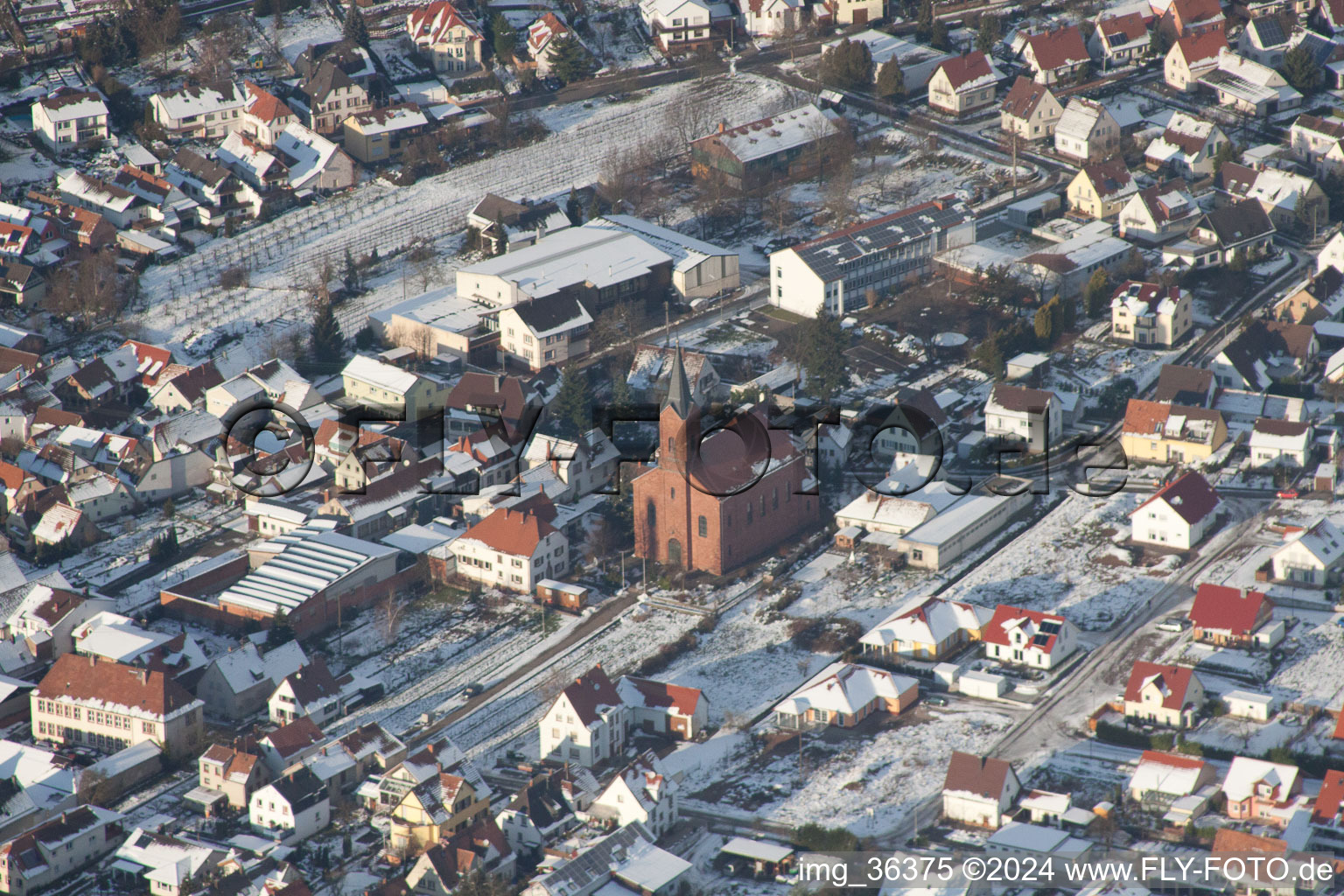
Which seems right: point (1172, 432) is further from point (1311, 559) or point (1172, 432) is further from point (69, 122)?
point (69, 122)

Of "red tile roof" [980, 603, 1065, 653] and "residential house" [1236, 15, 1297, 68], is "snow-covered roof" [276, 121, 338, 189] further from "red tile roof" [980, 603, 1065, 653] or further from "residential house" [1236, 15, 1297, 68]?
"red tile roof" [980, 603, 1065, 653]

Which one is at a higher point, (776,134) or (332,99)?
(332,99)

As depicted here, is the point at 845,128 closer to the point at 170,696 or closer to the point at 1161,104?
the point at 1161,104

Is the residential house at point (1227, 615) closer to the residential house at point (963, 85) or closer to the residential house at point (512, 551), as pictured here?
the residential house at point (512, 551)

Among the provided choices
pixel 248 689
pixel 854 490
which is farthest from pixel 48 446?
pixel 854 490

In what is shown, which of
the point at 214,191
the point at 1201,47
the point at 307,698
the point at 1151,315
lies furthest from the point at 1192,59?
the point at 307,698

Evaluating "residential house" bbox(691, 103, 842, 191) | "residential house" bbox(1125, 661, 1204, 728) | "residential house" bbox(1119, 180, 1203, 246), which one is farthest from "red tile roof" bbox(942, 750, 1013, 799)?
"residential house" bbox(691, 103, 842, 191)
